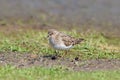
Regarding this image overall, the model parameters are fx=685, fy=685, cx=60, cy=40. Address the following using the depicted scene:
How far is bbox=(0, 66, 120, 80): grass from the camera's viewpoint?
40.5 ft

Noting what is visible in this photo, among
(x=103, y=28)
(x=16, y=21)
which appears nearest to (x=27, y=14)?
(x=16, y=21)

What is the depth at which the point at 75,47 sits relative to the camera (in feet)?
50.8

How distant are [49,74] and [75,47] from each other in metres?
2.90

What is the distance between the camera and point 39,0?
79.9 ft

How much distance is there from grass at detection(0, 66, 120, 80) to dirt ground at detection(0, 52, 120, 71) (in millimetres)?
481

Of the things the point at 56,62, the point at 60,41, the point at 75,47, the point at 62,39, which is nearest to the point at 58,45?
the point at 60,41

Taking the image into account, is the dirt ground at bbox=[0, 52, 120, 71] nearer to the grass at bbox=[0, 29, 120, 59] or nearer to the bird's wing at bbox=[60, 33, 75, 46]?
the bird's wing at bbox=[60, 33, 75, 46]

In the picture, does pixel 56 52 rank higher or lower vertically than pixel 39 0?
lower

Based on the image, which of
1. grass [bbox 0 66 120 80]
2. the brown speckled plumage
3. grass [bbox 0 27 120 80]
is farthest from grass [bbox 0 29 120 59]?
grass [bbox 0 66 120 80]

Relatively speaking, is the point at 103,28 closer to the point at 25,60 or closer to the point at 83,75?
the point at 25,60

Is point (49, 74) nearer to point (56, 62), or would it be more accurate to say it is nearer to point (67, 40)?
point (56, 62)

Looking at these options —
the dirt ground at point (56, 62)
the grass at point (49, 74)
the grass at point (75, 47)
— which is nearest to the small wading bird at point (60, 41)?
the dirt ground at point (56, 62)

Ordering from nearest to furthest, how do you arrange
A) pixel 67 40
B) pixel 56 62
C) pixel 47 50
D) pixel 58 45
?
pixel 56 62
pixel 58 45
pixel 67 40
pixel 47 50

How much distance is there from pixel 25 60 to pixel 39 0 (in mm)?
10427
